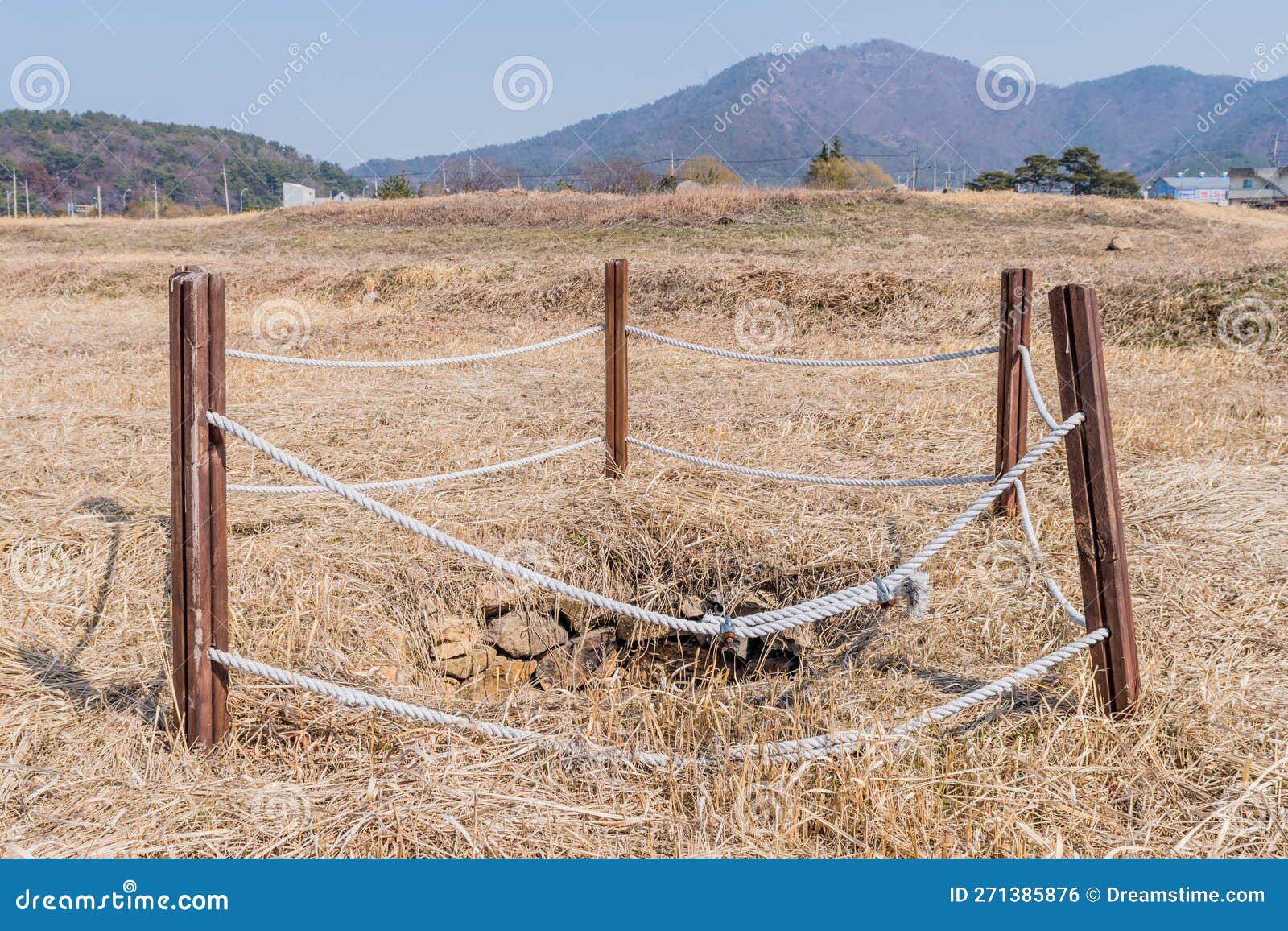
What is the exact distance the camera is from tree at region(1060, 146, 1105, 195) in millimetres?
54906

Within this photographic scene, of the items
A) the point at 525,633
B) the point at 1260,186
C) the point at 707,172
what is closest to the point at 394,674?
the point at 525,633

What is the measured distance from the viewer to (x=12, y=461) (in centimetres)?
497

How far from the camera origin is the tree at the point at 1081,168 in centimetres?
5491

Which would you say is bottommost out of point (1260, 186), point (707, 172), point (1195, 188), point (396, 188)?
point (707, 172)

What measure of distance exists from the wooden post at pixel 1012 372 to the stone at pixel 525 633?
206 cm

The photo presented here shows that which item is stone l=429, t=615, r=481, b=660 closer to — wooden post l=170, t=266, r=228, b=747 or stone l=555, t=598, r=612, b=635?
stone l=555, t=598, r=612, b=635

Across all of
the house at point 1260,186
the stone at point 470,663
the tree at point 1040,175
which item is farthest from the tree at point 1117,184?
the stone at point 470,663

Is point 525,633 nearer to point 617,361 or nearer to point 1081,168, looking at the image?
point 617,361

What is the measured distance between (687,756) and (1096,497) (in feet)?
4.36

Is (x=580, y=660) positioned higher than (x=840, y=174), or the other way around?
(x=840, y=174)

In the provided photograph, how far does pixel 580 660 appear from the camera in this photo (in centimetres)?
423

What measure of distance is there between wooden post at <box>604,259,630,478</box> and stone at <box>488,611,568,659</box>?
0.94m

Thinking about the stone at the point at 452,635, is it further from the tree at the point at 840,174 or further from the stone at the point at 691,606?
the tree at the point at 840,174

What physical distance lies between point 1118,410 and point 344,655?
18.0 ft
